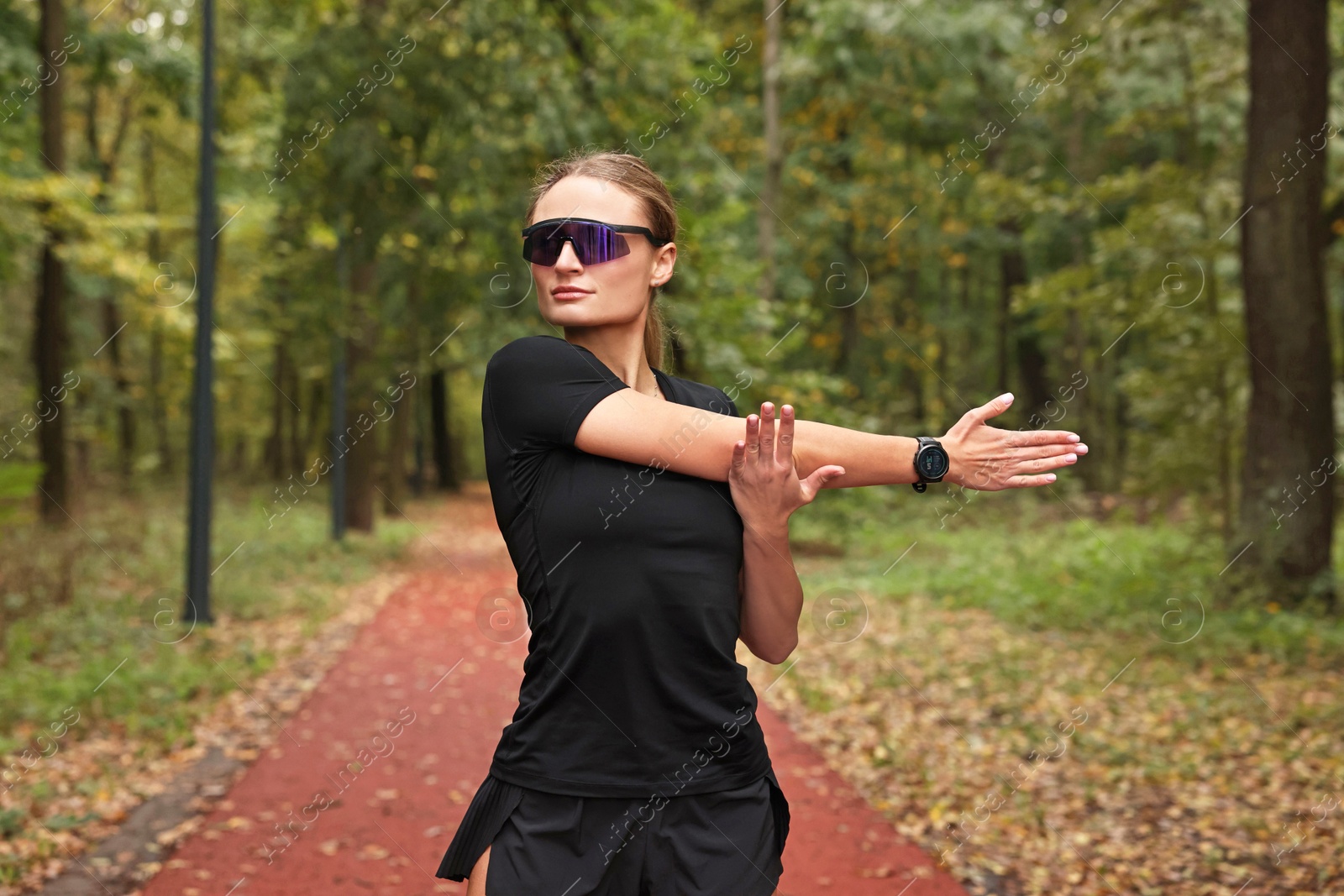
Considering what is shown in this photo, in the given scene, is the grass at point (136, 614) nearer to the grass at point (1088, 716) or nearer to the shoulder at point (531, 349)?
the grass at point (1088, 716)

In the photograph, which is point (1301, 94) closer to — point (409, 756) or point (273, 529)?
point (409, 756)

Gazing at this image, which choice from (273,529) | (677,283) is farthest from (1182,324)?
(273,529)

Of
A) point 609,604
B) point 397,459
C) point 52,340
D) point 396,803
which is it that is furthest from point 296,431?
point 609,604

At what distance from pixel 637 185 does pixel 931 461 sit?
0.70 m

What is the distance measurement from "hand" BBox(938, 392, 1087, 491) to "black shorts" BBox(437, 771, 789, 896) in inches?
25.9

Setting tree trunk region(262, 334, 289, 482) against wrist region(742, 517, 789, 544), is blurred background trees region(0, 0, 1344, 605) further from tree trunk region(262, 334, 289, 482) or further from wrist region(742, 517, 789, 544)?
wrist region(742, 517, 789, 544)

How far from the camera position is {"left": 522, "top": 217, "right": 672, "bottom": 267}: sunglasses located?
1.96 m

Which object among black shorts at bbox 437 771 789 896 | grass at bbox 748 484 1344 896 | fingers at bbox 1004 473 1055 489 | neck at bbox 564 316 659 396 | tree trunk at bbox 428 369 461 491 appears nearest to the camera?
black shorts at bbox 437 771 789 896

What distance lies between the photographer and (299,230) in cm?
1459

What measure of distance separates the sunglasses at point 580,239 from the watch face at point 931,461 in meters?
0.61

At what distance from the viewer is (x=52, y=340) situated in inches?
600

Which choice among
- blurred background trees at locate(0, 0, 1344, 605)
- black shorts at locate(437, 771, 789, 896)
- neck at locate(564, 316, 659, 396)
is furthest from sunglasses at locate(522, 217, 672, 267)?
blurred background trees at locate(0, 0, 1344, 605)

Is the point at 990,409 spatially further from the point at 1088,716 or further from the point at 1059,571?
the point at 1059,571

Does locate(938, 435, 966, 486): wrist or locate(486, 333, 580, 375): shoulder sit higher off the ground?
locate(486, 333, 580, 375): shoulder
